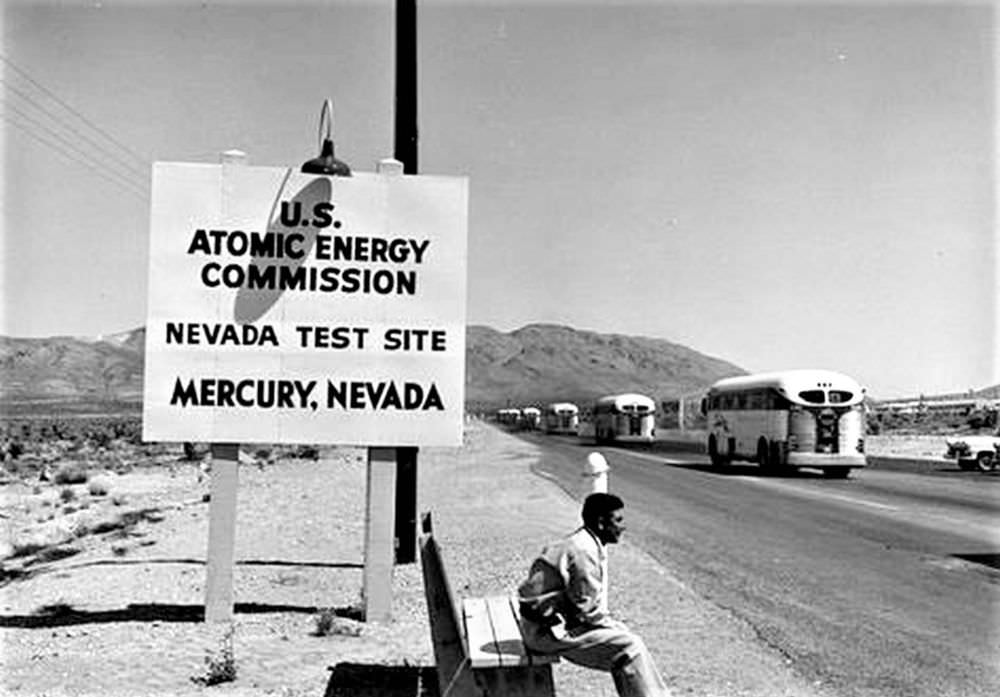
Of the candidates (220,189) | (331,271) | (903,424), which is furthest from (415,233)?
(903,424)

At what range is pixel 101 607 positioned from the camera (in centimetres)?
990

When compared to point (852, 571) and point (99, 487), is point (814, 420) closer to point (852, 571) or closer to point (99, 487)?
point (99, 487)

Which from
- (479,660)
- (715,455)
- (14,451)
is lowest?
(14,451)

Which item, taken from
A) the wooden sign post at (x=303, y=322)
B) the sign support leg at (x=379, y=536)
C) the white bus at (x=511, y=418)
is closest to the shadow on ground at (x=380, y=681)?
the sign support leg at (x=379, y=536)

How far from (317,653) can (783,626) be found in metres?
3.81

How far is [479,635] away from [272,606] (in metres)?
4.42

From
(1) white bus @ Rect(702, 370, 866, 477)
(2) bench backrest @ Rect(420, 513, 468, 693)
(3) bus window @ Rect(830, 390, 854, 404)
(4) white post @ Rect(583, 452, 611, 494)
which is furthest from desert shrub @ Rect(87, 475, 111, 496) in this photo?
(2) bench backrest @ Rect(420, 513, 468, 693)

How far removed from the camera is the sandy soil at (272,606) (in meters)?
7.46

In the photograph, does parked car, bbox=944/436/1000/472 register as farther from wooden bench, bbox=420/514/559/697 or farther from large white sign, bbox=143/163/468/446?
wooden bench, bbox=420/514/559/697

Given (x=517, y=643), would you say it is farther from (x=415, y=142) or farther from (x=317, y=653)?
(x=415, y=142)

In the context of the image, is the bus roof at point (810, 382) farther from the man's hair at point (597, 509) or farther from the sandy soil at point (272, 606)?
the man's hair at point (597, 509)

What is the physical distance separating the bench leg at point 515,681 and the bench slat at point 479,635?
3.3 inches

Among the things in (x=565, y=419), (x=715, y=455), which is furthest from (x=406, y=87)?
(x=565, y=419)

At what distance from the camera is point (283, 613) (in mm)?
9742
